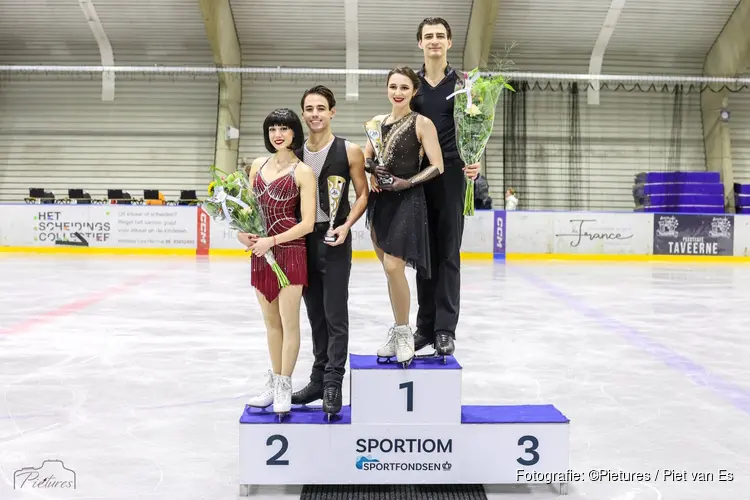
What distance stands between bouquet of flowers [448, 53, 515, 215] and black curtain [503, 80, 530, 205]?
18.9 metres

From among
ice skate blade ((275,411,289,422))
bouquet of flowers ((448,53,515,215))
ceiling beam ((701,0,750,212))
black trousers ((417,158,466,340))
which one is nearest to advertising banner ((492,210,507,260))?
ceiling beam ((701,0,750,212))

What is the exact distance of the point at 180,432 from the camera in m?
4.19

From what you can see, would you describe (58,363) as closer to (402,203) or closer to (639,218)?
(402,203)

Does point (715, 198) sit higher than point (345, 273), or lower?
higher

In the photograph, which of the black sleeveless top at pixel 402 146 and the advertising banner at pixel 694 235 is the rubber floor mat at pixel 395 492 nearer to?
the black sleeveless top at pixel 402 146

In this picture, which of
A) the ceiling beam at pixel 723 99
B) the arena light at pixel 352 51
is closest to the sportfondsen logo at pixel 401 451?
the arena light at pixel 352 51

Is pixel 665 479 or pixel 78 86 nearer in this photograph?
pixel 665 479

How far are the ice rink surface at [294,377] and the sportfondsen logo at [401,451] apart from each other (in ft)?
1.07

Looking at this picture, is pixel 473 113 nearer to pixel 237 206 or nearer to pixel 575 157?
pixel 237 206

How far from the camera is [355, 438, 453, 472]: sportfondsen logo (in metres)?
3.43

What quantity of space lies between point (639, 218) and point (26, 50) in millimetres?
18239

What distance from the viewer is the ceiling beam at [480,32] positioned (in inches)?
784

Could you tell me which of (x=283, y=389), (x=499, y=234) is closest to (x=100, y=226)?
(x=499, y=234)

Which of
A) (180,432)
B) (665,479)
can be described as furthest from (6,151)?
(665,479)
